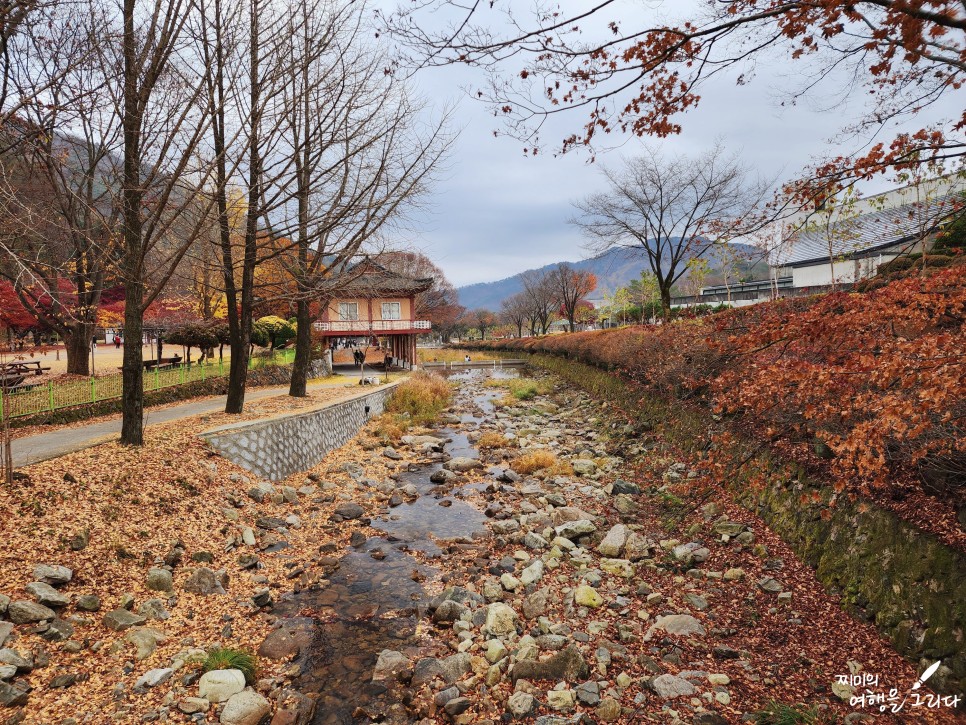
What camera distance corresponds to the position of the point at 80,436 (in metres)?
9.49

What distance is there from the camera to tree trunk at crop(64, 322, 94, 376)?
1517cm

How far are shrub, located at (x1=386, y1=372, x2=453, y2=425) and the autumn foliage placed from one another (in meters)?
11.9

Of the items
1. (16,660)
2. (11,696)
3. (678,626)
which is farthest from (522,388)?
(11,696)

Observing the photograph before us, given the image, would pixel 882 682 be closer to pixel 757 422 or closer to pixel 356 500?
pixel 757 422

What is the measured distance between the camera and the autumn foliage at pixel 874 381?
3.80 m

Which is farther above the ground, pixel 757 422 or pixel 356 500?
pixel 757 422

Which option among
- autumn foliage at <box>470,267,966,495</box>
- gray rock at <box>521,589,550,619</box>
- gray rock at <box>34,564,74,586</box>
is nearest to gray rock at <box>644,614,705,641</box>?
gray rock at <box>521,589,550,619</box>

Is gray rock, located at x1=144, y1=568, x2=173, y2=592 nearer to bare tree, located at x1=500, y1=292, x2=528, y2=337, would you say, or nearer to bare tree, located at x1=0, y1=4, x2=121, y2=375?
bare tree, located at x1=0, y1=4, x2=121, y2=375

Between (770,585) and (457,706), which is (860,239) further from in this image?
(457,706)

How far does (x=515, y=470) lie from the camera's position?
39.8ft

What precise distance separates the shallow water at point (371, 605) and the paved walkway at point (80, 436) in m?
5.08

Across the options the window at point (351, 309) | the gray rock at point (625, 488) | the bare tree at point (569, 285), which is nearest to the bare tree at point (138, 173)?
the gray rock at point (625, 488)

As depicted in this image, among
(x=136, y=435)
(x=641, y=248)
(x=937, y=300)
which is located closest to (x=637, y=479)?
(x=937, y=300)

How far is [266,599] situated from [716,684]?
5.40 metres
